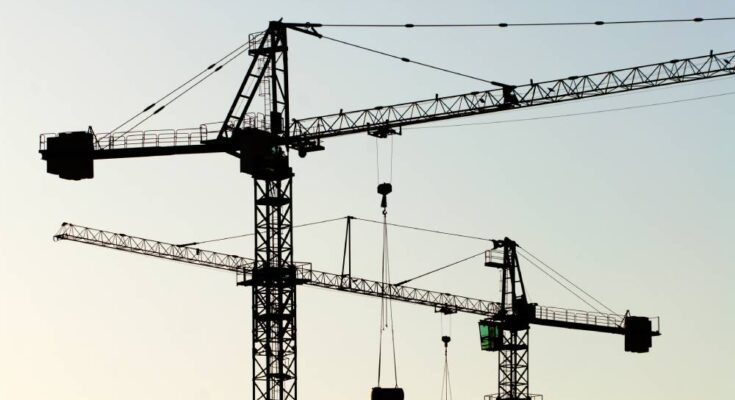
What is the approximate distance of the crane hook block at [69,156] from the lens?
142625 millimetres

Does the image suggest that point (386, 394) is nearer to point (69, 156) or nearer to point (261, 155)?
point (261, 155)

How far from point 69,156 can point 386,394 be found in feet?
91.9

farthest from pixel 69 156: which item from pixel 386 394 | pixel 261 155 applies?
pixel 386 394

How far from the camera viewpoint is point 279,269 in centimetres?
14162

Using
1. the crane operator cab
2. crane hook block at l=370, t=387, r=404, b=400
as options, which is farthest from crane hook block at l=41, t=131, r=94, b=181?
crane hook block at l=370, t=387, r=404, b=400

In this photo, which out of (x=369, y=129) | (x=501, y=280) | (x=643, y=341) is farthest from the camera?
(x=501, y=280)

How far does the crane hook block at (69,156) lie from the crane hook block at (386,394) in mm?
25165

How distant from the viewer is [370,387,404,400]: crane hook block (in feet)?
460

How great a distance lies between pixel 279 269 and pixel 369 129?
11686 millimetres

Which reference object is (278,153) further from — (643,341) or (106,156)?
(643,341)

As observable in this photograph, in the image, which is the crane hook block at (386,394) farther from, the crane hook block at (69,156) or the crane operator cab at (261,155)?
the crane hook block at (69,156)

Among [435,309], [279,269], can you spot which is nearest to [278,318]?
[279,269]

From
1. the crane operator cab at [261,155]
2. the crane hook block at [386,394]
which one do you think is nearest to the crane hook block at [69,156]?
the crane operator cab at [261,155]

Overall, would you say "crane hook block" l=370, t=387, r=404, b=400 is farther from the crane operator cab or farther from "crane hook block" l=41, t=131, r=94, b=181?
"crane hook block" l=41, t=131, r=94, b=181
